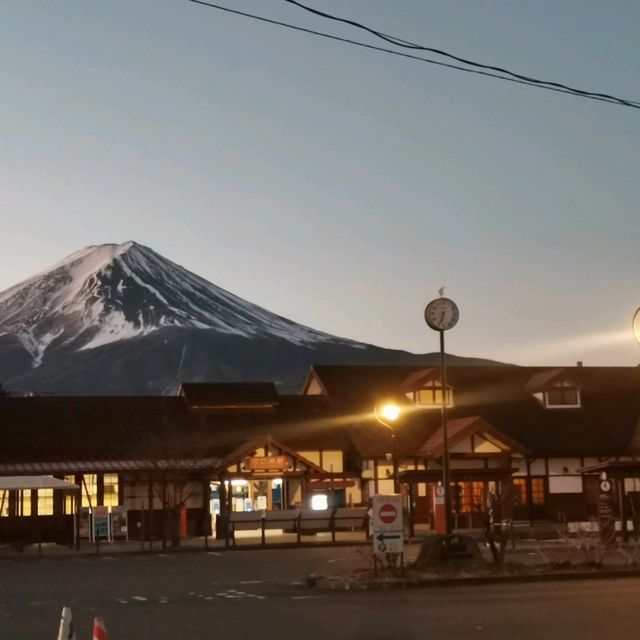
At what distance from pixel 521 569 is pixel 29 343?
17824 cm

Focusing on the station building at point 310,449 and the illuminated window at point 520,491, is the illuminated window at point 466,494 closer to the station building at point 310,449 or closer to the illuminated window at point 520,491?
the station building at point 310,449

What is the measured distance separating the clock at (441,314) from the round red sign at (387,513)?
6.01 meters

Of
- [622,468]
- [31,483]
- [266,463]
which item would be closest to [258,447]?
[266,463]

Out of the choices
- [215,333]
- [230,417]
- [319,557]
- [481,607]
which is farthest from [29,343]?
[481,607]

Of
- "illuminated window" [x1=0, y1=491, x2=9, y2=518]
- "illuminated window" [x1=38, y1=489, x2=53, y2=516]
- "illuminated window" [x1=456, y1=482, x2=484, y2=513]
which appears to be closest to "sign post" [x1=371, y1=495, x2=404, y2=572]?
"illuminated window" [x1=0, y1=491, x2=9, y2=518]

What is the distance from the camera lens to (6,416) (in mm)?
46594

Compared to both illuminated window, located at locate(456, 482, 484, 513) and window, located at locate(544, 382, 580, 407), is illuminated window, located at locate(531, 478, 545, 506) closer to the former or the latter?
illuminated window, located at locate(456, 482, 484, 513)

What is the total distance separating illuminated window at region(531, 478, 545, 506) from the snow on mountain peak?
465 ft

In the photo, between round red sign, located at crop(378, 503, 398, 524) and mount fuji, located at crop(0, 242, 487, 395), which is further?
mount fuji, located at crop(0, 242, 487, 395)

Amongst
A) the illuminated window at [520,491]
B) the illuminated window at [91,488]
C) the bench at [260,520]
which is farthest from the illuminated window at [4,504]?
the illuminated window at [520,491]

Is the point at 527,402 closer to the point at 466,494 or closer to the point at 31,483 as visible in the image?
the point at 466,494

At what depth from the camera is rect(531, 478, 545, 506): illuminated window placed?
46312 mm

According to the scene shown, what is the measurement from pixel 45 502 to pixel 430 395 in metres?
16.4

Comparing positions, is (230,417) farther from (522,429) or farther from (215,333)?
(215,333)
